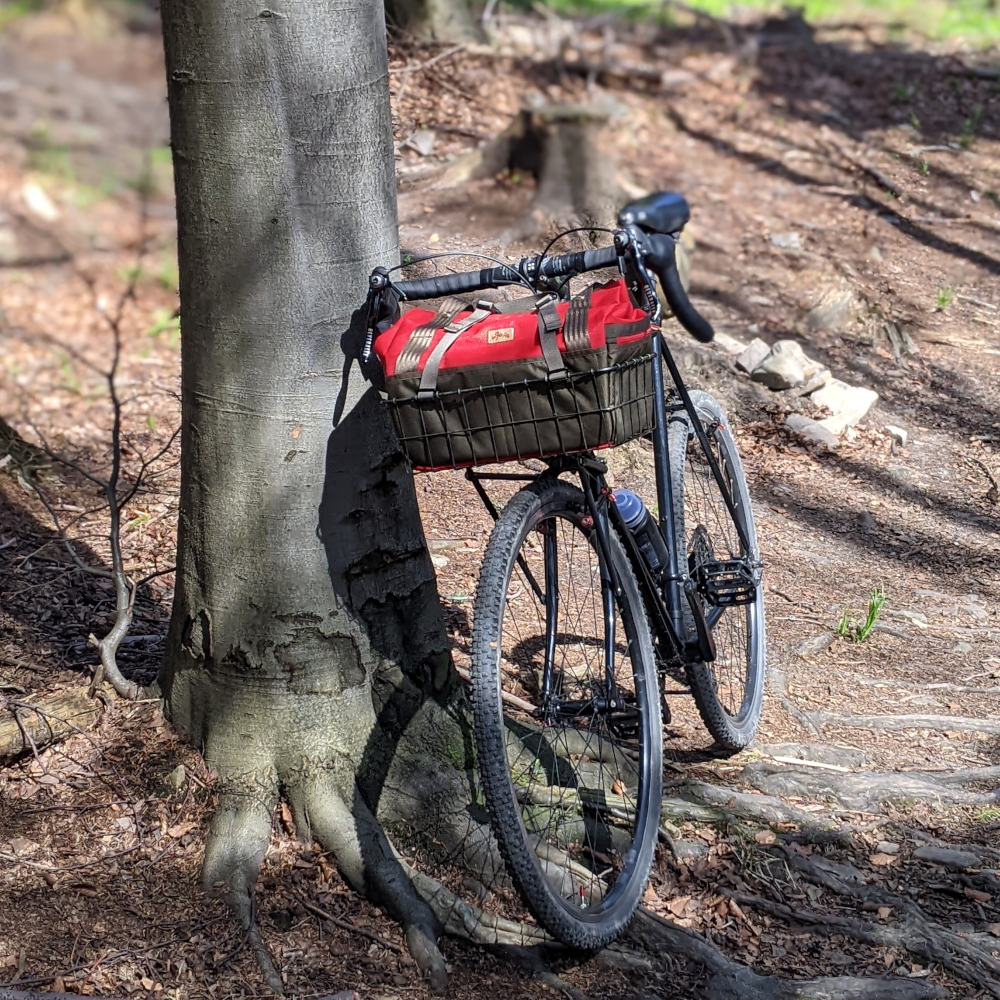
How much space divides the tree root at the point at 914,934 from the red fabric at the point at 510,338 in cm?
169

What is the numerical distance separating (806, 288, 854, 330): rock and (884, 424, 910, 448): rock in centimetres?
127

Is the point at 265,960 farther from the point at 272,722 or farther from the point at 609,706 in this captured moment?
the point at 609,706

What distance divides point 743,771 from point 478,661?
4.92ft

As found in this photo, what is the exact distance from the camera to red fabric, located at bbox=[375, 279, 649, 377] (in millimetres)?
2609

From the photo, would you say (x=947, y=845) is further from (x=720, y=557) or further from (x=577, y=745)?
(x=720, y=557)

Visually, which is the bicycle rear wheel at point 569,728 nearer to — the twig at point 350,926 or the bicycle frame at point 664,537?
the bicycle frame at point 664,537

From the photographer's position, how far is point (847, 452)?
248 inches

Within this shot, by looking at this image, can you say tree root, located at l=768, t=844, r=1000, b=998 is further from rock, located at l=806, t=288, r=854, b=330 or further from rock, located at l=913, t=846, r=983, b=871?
rock, located at l=806, t=288, r=854, b=330

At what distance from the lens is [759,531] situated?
5500 millimetres

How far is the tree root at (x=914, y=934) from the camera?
3.00 m

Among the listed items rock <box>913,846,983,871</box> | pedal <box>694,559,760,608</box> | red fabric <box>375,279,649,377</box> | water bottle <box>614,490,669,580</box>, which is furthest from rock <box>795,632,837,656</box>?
red fabric <box>375,279,649,377</box>

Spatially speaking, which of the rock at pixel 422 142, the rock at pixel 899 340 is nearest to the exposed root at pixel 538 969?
the rock at pixel 899 340

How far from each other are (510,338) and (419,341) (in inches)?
8.7

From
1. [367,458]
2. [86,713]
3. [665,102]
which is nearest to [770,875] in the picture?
[367,458]
